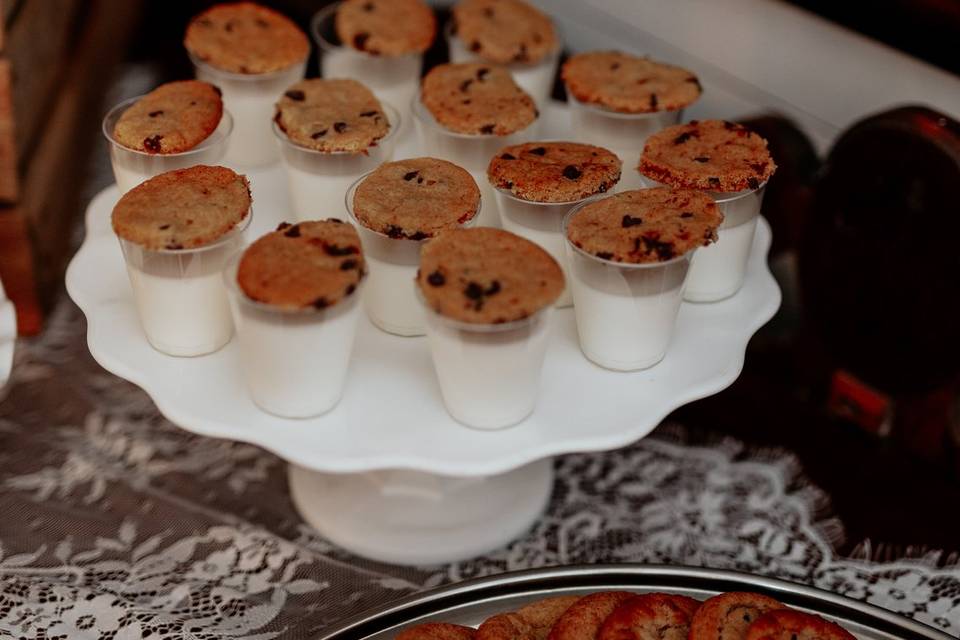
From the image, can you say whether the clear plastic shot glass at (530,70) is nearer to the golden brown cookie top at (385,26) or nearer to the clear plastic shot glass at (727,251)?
the golden brown cookie top at (385,26)

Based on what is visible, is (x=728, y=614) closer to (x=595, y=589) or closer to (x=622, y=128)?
(x=595, y=589)

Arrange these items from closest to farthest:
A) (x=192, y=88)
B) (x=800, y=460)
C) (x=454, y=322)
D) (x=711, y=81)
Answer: (x=454, y=322) < (x=192, y=88) < (x=800, y=460) < (x=711, y=81)

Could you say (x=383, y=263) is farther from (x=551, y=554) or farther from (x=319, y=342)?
(x=551, y=554)

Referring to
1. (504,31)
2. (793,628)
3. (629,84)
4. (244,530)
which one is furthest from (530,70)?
(793,628)

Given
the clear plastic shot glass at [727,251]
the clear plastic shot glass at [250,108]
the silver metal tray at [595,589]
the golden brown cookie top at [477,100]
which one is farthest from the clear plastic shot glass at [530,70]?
the silver metal tray at [595,589]

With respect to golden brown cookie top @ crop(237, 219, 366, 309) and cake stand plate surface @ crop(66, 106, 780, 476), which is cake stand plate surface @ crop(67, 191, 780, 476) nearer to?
cake stand plate surface @ crop(66, 106, 780, 476)

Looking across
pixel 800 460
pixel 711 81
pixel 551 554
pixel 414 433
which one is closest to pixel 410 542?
pixel 551 554

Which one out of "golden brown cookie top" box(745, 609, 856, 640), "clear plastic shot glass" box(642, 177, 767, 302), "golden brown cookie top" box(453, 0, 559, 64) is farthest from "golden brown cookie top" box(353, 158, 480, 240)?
"golden brown cookie top" box(745, 609, 856, 640)
